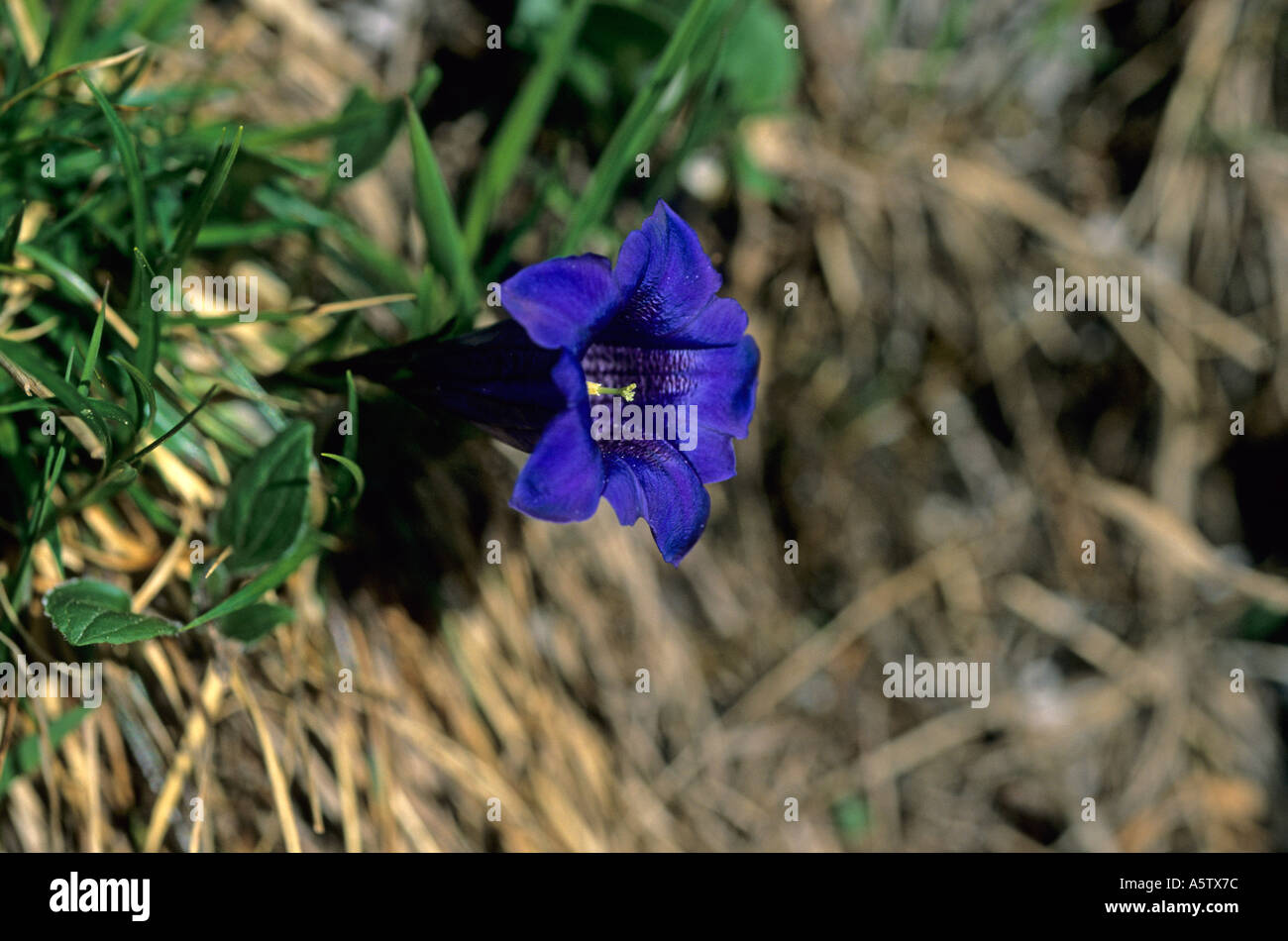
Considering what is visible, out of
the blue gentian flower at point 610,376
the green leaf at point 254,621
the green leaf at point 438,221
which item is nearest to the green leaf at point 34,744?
the green leaf at point 254,621

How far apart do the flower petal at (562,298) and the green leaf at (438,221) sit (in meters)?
0.34

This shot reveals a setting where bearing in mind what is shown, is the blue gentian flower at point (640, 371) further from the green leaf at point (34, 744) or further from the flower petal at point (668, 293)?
the green leaf at point (34, 744)

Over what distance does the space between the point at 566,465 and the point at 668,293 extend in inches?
12.8

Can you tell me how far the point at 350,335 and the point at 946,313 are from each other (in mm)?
1638

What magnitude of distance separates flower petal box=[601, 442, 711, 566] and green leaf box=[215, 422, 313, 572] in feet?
1.39

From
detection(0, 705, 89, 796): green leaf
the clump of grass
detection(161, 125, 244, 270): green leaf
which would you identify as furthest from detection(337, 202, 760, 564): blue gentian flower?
detection(0, 705, 89, 796): green leaf

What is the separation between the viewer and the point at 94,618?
48.3 inches

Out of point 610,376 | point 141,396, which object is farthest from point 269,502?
point 610,376

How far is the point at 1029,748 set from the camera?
2607 mm

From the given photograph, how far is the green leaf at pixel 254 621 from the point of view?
139 centimetres

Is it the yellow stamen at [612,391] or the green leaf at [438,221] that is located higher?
the green leaf at [438,221]

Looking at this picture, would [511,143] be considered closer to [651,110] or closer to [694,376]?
[651,110]

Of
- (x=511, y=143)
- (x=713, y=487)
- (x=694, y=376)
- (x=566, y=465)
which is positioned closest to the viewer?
(x=566, y=465)
